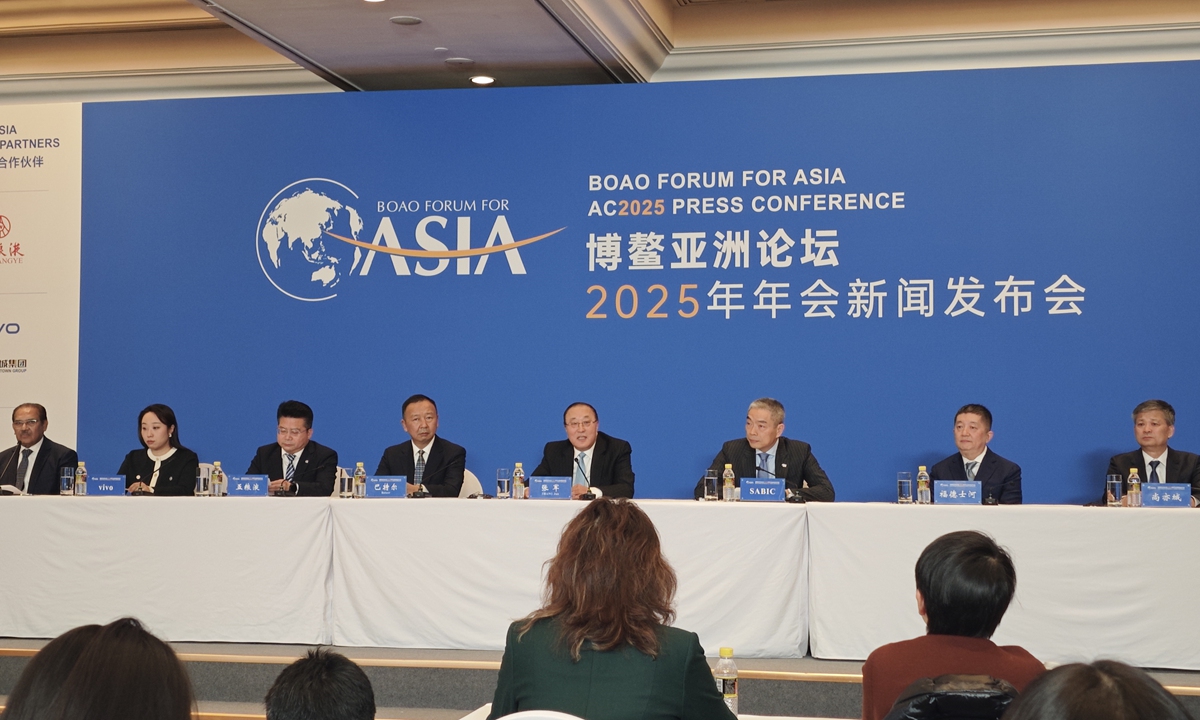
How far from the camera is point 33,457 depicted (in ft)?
17.8

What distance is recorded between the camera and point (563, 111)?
227 inches

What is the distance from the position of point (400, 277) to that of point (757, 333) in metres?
1.82

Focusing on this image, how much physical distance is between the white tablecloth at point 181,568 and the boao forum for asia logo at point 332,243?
6.80ft

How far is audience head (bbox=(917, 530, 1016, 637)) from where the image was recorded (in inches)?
76.5

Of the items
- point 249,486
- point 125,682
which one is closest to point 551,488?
point 249,486

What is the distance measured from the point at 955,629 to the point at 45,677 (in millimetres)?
1482

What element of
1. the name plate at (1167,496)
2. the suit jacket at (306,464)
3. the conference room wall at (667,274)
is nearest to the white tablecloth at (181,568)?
the suit jacket at (306,464)

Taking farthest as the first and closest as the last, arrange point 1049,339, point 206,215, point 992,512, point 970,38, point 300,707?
1. point 206,215
2. point 970,38
3. point 1049,339
4. point 992,512
5. point 300,707

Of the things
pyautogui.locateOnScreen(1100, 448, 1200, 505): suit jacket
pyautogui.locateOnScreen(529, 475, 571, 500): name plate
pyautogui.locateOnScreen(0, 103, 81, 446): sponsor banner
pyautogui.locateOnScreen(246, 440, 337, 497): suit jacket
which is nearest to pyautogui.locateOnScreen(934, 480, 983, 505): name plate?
pyautogui.locateOnScreen(1100, 448, 1200, 505): suit jacket

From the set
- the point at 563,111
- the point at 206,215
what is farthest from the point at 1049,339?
the point at 206,215

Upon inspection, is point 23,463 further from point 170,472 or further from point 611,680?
point 611,680

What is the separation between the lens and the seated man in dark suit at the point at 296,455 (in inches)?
201

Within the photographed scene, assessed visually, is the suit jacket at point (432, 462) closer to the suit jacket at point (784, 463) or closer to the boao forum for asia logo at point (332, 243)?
the boao forum for asia logo at point (332, 243)

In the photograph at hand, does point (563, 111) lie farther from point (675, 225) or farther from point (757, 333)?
point (757, 333)
